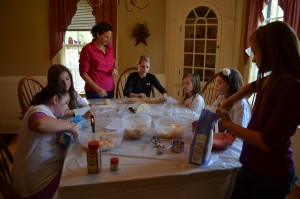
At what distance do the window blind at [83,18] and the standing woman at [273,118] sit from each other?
3.20 metres

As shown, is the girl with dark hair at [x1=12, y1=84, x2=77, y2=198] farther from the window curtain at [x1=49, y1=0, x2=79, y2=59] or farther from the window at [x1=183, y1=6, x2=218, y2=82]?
the window at [x1=183, y1=6, x2=218, y2=82]

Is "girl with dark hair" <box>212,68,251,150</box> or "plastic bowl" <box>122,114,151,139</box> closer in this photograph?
"girl with dark hair" <box>212,68,251,150</box>

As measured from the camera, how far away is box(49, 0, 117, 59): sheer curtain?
139 inches

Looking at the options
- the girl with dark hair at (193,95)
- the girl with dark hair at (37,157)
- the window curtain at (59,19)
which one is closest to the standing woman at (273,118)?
the girl with dark hair at (37,157)

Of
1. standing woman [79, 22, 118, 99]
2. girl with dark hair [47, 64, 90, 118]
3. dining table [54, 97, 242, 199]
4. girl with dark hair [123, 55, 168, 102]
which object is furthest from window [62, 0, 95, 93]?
dining table [54, 97, 242, 199]

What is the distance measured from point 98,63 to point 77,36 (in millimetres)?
1598

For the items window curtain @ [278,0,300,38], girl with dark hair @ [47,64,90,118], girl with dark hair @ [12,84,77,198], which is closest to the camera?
girl with dark hair @ [12,84,77,198]

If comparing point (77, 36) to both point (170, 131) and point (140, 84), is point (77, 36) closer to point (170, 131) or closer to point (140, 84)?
point (140, 84)

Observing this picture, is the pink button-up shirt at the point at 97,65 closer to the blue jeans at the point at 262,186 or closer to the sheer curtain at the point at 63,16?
the sheer curtain at the point at 63,16

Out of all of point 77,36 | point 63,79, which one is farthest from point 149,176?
point 77,36

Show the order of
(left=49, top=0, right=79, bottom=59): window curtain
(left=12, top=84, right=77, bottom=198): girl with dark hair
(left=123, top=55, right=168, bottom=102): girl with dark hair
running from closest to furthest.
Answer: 1. (left=12, top=84, right=77, bottom=198): girl with dark hair
2. (left=123, top=55, right=168, bottom=102): girl with dark hair
3. (left=49, top=0, right=79, bottom=59): window curtain

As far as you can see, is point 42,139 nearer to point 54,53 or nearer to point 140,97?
point 140,97

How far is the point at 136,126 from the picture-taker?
152 centimetres

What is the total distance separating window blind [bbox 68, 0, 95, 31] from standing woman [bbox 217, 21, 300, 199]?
126 inches
